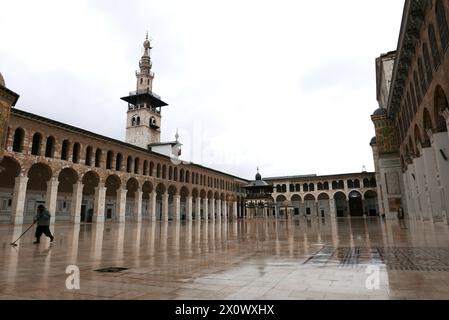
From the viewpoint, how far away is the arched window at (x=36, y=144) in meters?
25.5

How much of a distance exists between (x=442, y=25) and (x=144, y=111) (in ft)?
159

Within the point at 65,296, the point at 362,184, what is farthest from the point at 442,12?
the point at 362,184

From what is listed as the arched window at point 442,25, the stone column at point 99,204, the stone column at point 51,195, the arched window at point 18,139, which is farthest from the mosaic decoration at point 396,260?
the stone column at point 99,204

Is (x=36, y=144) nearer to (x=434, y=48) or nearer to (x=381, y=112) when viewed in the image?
(x=434, y=48)

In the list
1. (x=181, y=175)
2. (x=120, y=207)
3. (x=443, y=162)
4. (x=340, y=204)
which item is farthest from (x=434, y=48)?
(x=340, y=204)

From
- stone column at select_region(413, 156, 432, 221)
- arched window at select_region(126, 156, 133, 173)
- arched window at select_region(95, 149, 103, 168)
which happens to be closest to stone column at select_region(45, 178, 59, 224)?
arched window at select_region(95, 149, 103, 168)

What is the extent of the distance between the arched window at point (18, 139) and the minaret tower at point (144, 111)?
1152 inches

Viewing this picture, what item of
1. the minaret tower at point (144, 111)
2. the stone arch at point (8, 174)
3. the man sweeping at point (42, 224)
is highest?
the minaret tower at point (144, 111)

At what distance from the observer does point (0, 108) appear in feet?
33.0

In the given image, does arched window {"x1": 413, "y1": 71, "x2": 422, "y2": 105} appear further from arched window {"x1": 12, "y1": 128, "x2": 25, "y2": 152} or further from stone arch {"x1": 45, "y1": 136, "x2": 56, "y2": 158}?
arched window {"x1": 12, "y1": 128, "x2": 25, "y2": 152}

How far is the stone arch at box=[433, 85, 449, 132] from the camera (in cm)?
1446

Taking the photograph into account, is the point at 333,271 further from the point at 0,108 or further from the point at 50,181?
the point at 50,181

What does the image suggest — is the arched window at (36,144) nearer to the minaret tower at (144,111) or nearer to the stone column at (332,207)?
the minaret tower at (144,111)
